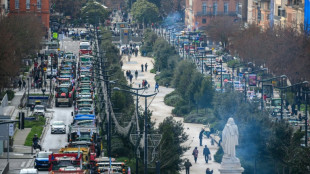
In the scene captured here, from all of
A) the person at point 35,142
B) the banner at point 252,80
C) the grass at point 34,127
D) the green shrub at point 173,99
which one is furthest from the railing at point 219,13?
the person at point 35,142

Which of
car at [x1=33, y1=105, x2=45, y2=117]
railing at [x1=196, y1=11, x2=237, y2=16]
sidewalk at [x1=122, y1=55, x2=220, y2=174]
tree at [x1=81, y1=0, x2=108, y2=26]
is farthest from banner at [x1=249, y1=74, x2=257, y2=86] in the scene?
tree at [x1=81, y1=0, x2=108, y2=26]

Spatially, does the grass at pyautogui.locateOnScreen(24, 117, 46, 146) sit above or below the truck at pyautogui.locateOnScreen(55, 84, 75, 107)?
below

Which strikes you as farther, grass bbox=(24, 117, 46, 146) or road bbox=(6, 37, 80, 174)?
grass bbox=(24, 117, 46, 146)

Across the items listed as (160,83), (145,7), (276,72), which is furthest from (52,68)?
(145,7)

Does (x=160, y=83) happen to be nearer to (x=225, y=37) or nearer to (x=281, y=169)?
(x=225, y=37)

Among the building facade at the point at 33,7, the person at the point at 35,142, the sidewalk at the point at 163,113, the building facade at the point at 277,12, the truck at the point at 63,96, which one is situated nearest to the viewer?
the person at the point at 35,142

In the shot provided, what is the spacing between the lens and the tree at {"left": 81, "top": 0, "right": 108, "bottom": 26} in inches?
7274

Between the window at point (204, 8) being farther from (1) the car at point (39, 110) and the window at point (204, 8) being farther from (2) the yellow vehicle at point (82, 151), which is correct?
(2) the yellow vehicle at point (82, 151)

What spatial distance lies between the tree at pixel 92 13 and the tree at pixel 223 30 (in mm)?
27382

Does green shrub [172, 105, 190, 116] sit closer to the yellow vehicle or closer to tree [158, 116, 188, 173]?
tree [158, 116, 188, 173]

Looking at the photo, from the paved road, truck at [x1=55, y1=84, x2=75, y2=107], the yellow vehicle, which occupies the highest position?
the yellow vehicle

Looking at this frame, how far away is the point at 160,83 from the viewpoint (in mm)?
130875

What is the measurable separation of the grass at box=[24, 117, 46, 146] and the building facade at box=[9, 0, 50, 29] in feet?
241

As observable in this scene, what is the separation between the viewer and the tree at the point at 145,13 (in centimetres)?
19034
